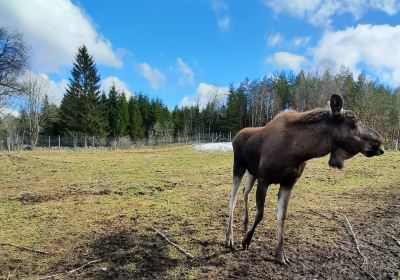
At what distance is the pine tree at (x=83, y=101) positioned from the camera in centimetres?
5888

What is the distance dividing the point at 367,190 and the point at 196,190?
5.18 m

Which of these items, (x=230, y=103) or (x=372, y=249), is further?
(x=230, y=103)

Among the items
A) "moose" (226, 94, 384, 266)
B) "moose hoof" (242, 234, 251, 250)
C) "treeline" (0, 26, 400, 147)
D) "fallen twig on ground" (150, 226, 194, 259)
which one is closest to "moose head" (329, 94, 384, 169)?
"moose" (226, 94, 384, 266)

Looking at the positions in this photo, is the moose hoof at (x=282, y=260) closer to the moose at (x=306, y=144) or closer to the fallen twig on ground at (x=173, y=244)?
the moose at (x=306, y=144)

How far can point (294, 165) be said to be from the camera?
17.0ft

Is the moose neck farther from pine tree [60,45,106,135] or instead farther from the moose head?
pine tree [60,45,106,135]

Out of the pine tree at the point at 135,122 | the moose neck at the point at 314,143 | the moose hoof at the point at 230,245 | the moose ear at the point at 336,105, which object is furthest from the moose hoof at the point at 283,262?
the pine tree at the point at 135,122

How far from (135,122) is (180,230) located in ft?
207

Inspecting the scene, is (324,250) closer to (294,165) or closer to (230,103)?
(294,165)

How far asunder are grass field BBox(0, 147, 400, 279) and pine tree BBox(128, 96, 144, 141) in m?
56.1

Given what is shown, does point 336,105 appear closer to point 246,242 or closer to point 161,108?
point 246,242

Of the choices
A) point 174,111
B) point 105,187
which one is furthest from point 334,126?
point 174,111

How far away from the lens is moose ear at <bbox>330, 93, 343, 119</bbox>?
499 cm

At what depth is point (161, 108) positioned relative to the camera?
258ft
